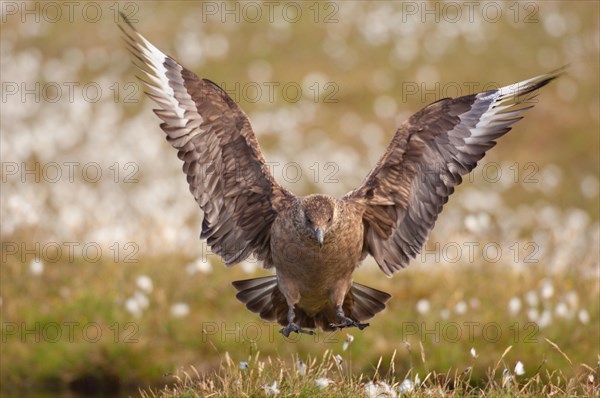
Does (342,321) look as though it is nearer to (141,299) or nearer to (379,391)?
(379,391)

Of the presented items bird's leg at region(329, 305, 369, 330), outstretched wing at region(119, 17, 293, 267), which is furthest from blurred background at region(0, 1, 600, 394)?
outstretched wing at region(119, 17, 293, 267)

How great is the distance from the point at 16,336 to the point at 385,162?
4.02m

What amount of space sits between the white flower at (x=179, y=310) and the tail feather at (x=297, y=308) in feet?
5.96

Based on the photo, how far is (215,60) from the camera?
691 inches

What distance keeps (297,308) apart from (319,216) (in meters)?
1.07

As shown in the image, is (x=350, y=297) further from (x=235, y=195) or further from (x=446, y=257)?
(x=446, y=257)

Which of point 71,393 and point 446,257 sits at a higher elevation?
point 446,257

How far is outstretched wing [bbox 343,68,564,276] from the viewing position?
5.81 metres

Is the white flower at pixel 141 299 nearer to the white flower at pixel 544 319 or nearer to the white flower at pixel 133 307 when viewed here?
the white flower at pixel 133 307

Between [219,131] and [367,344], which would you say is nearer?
[219,131]

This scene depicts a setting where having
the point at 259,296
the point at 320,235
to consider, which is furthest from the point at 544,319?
the point at 320,235

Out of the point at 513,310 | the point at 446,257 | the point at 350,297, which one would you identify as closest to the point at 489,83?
the point at 446,257

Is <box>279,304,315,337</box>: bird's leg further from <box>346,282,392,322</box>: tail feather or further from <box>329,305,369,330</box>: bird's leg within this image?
<box>346,282,392,322</box>: tail feather

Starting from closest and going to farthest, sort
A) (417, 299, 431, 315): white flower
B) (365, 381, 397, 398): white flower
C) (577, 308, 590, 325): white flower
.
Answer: (365, 381, 397, 398): white flower, (577, 308, 590, 325): white flower, (417, 299, 431, 315): white flower
